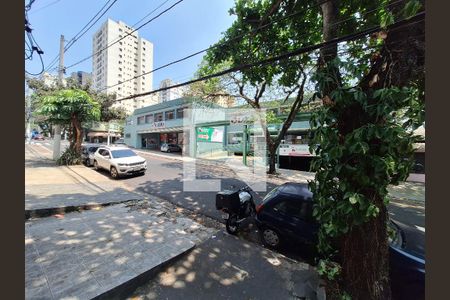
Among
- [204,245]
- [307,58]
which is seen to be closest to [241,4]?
[307,58]

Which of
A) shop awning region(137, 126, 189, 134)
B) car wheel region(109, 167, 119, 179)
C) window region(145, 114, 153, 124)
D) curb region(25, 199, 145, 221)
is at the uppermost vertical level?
window region(145, 114, 153, 124)

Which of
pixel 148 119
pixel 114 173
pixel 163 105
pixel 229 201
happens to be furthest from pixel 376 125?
pixel 148 119

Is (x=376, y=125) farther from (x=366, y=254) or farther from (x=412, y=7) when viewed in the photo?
(x=366, y=254)

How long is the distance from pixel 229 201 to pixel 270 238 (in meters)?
1.16

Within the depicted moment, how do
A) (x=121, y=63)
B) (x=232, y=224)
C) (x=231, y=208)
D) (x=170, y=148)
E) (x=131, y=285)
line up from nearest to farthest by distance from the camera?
(x=131, y=285) < (x=231, y=208) < (x=232, y=224) < (x=170, y=148) < (x=121, y=63)

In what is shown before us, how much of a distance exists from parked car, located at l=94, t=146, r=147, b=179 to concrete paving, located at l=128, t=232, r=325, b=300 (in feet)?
26.2

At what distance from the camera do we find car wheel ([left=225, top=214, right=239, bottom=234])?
4858 millimetres

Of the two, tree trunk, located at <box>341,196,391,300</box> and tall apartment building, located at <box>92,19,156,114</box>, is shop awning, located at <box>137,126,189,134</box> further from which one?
tall apartment building, located at <box>92,19,156,114</box>

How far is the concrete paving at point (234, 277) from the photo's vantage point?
9.64 ft

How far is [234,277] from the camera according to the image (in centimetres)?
332

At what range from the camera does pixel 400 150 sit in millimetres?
2205

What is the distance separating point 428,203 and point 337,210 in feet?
2.71

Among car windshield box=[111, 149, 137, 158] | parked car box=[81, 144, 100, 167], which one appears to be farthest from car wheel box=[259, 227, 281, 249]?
parked car box=[81, 144, 100, 167]

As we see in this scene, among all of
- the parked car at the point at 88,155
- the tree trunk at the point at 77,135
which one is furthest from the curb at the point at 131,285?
the tree trunk at the point at 77,135
